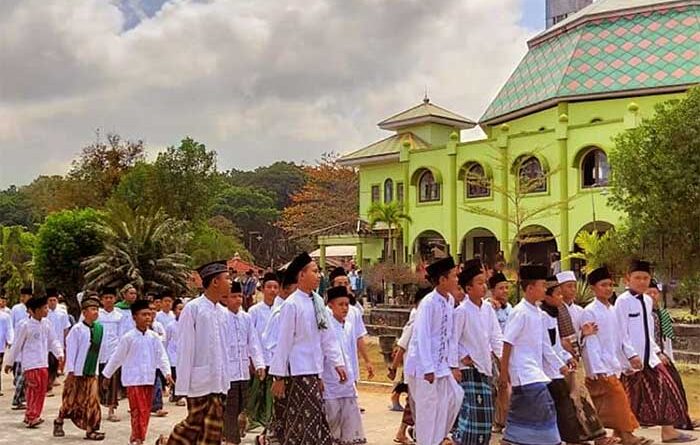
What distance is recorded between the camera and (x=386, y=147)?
136 feet

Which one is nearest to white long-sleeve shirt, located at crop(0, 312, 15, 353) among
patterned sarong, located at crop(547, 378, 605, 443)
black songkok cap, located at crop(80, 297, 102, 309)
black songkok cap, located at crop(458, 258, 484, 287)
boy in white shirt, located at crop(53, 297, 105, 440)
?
black songkok cap, located at crop(80, 297, 102, 309)

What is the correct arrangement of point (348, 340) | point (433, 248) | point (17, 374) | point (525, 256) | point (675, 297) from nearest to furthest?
point (348, 340) < point (17, 374) < point (675, 297) < point (525, 256) < point (433, 248)

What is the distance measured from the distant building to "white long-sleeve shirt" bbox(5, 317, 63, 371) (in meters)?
44.2

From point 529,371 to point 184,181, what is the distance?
3427cm

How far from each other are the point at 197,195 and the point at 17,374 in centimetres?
2774

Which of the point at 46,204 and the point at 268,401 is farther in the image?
the point at 46,204

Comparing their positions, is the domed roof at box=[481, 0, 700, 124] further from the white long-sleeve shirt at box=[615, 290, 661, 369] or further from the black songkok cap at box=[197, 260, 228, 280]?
the black songkok cap at box=[197, 260, 228, 280]

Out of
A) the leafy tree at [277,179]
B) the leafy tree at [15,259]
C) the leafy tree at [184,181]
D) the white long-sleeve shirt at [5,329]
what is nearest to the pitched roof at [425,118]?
the leafy tree at [184,181]

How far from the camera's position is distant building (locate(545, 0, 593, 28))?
2030 inches

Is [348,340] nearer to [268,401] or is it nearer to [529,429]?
[268,401]

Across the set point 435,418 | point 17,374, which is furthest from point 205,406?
point 17,374

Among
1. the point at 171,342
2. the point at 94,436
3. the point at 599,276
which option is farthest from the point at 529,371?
the point at 171,342

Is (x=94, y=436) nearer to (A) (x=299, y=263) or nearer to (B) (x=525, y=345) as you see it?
(A) (x=299, y=263)

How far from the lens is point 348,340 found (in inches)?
358
